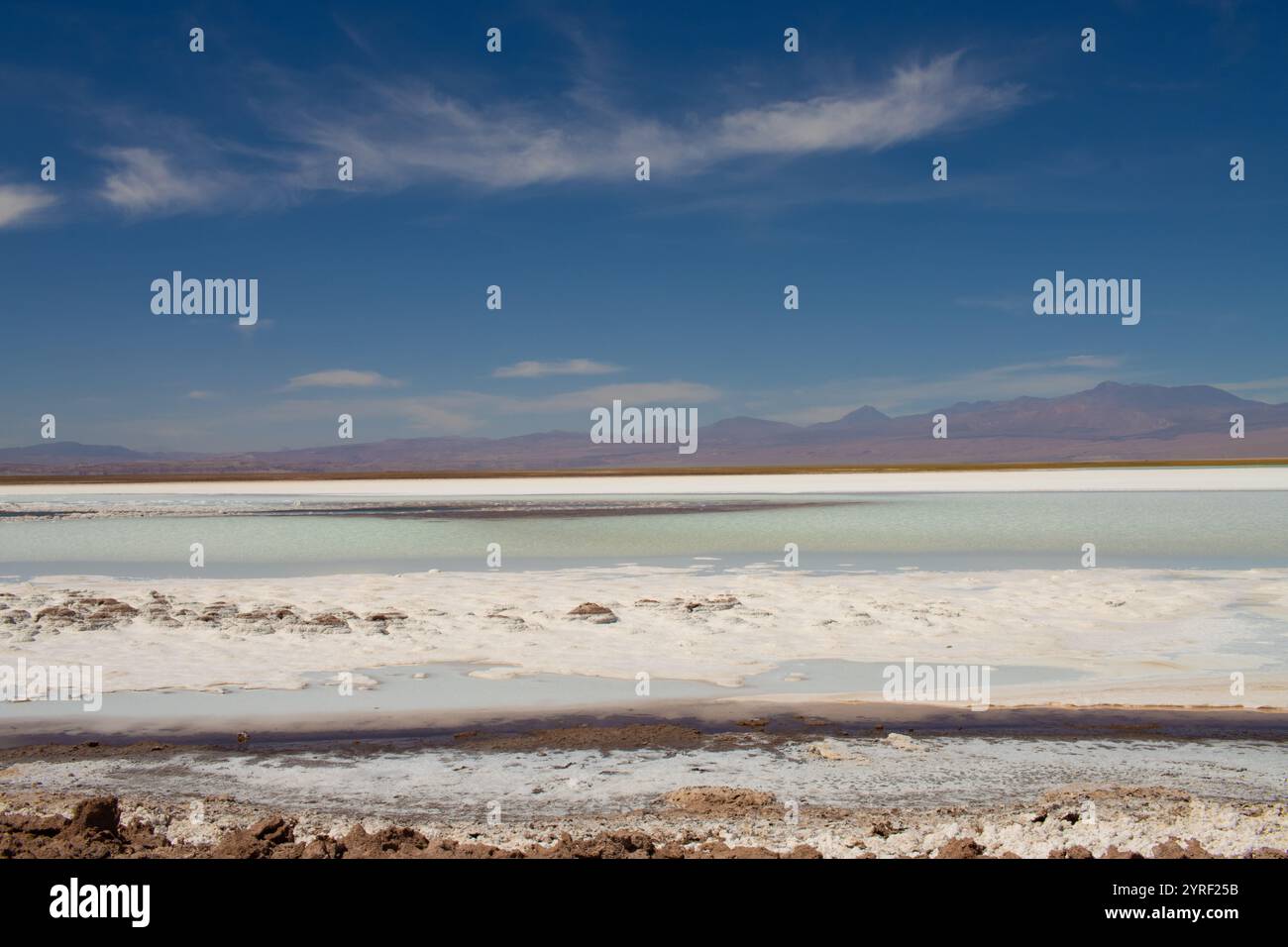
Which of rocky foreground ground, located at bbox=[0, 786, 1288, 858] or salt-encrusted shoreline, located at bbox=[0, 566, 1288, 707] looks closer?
rocky foreground ground, located at bbox=[0, 786, 1288, 858]

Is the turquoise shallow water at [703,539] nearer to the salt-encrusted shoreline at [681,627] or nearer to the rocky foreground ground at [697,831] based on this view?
the salt-encrusted shoreline at [681,627]

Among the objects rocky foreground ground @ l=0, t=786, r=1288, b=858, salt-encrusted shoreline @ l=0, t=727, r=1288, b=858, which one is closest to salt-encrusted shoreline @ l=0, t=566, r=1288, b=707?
salt-encrusted shoreline @ l=0, t=727, r=1288, b=858

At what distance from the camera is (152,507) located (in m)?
37.9

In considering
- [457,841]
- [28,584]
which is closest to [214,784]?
[457,841]

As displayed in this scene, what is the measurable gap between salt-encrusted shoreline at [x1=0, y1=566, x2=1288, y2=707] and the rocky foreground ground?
278 cm

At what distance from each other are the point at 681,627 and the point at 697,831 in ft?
19.4

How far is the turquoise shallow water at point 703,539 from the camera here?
1706 cm

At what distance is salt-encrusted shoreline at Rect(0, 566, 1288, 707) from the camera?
889 centimetres

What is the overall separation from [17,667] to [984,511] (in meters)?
26.4

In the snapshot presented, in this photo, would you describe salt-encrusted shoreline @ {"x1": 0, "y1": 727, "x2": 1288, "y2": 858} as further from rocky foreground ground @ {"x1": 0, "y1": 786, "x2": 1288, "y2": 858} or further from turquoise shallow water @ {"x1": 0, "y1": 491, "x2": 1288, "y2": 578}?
turquoise shallow water @ {"x1": 0, "y1": 491, "x2": 1288, "y2": 578}

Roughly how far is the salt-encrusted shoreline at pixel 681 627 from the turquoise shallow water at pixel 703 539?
2.43 m

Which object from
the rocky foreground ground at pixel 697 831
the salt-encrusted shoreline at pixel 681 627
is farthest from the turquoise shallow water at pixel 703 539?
the rocky foreground ground at pixel 697 831
